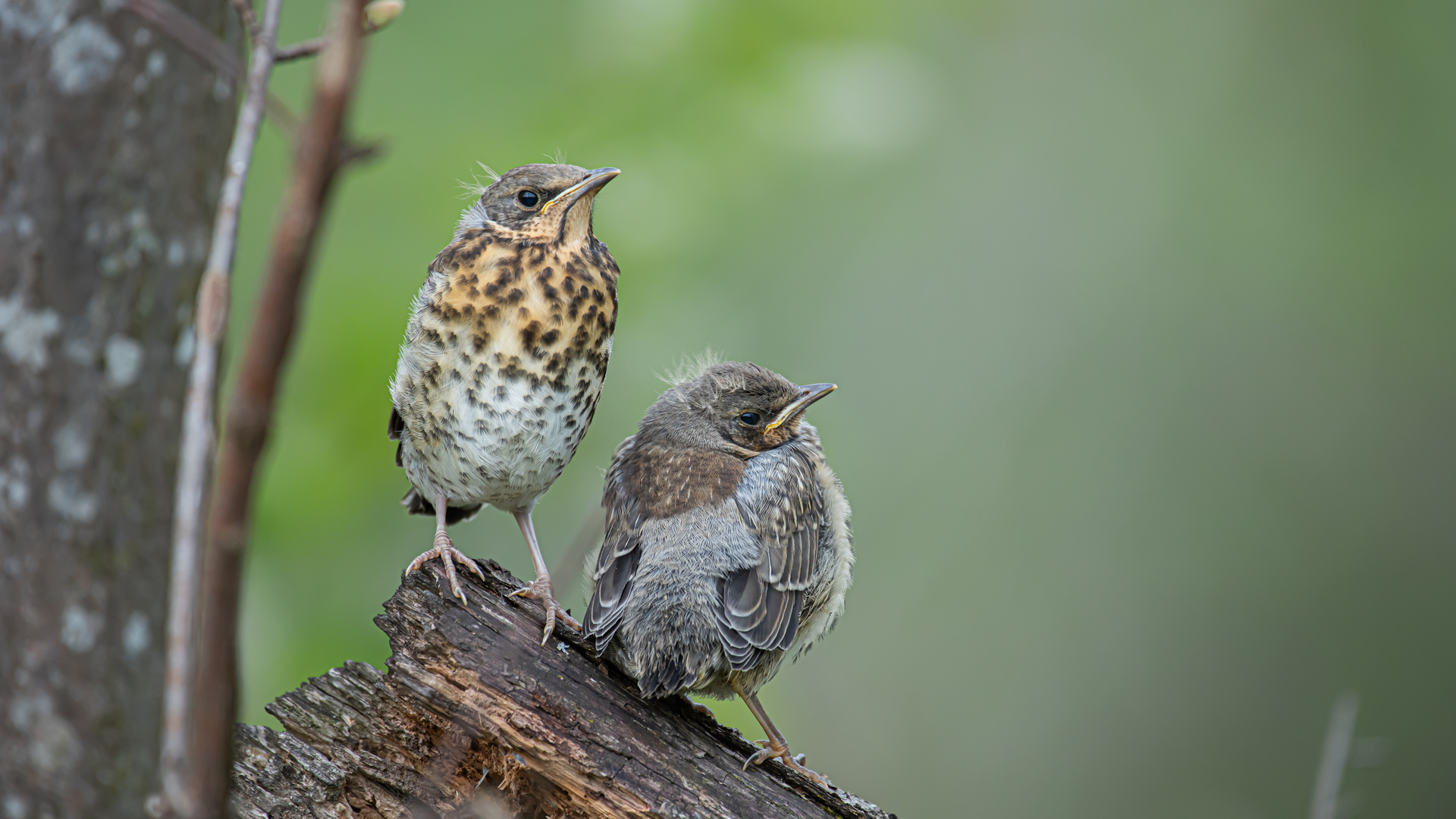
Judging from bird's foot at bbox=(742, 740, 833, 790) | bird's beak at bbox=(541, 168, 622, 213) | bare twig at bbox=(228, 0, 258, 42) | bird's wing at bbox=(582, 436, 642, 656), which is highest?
bird's beak at bbox=(541, 168, 622, 213)

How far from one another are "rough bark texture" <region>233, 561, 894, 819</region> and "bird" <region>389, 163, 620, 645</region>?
1.27 feet

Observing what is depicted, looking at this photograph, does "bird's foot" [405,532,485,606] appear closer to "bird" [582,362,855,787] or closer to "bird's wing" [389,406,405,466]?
"bird" [582,362,855,787]

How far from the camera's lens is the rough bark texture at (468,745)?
3.30m

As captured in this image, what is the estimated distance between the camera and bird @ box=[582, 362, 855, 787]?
3561 millimetres

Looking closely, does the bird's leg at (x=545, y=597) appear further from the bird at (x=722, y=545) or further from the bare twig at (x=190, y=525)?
the bare twig at (x=190, y=525)

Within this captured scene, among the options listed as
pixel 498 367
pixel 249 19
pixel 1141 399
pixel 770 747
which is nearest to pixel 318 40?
pixel 249 19

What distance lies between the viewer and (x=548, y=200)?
Answer: 14.2 feet

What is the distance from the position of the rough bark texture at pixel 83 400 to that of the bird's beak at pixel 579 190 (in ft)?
8.33

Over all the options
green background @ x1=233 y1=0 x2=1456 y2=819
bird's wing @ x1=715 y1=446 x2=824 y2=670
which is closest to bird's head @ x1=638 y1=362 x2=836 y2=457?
bird's wing @ x1=715 y1=446 x2=824 y2=670

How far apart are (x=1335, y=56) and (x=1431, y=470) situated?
365cm

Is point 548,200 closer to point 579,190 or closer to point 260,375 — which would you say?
point 579,190

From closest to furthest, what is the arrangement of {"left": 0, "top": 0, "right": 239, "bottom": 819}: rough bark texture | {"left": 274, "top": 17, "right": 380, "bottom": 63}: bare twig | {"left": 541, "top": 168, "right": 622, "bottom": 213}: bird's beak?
{"left": 0, "top": 0, "right": 239, "bottom": 819}: rough bark texture
{"left": 274, "top": 17, "right": 380, "bottom": 63}: bare twig
{"left": 541, "top": 168, "right": 622, "bottom": 213}: bird's beak

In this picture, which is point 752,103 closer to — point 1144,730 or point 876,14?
point 876,14

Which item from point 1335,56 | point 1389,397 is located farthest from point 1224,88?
point 1389,397
